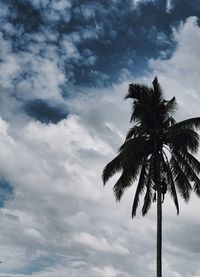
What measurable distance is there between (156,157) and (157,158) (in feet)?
0.33

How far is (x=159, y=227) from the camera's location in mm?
32469

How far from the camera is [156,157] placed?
1362 inches

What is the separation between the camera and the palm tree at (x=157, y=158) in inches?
1332

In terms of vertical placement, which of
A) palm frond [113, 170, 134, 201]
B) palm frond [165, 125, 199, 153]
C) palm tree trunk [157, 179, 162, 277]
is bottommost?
palm tree trunk [157, 179, 162, 277]

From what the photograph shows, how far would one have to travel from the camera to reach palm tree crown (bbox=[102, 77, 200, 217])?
33.9m

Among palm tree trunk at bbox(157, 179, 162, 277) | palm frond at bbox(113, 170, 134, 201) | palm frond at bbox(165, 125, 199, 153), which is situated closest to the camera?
palm tree trunk at bbox(157, 179, 162, 277)

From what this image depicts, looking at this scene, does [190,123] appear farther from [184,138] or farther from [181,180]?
[181,180]

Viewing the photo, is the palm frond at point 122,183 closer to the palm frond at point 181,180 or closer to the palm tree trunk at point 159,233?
the palm tree trunk at point 159,233

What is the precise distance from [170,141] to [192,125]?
1.89 meters

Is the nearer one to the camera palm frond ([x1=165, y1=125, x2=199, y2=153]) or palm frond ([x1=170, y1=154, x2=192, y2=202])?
palm frond ([x1=165, y1=125, x2=199, y2=153])

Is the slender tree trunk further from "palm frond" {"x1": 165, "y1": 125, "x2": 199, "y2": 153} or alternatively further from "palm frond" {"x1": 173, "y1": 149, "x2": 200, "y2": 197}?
"palm frond" {"x1": 165, "y1": 125, "x2": 199, "y2": 153}

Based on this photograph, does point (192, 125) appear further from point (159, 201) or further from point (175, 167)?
point (159, 201)

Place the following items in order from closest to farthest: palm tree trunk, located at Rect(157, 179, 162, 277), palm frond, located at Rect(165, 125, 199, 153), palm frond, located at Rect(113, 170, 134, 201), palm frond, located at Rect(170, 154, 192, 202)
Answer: palm tree trunk, located at Rect(157, 179, 162, 277)
palm frond, located at Rect(165, 125, 199, 153)
palm frond, located at Rect(170, 154, 192, 202)
palm frond, located at Rect(113, 170, 134, 201)

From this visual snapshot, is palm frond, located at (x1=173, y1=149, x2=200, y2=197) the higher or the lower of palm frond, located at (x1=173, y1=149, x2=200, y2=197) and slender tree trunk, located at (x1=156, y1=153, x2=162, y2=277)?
the higher
